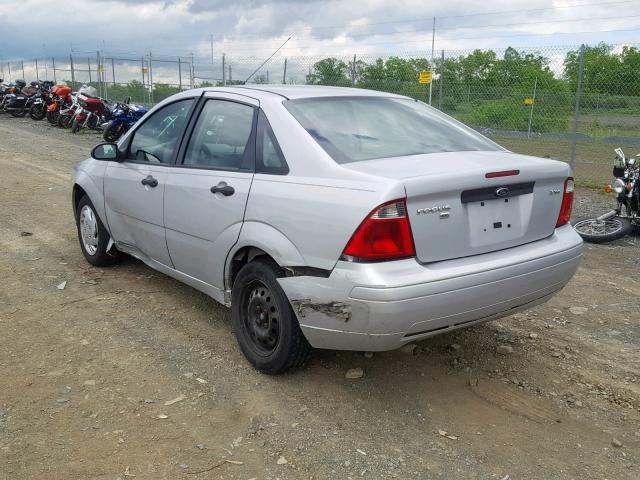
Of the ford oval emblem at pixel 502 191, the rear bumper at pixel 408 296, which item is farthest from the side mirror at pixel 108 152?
the ford oval emblem at pixel 502 191

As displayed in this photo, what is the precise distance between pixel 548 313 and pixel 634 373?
102 cm

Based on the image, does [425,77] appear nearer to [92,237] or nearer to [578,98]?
[578,98]

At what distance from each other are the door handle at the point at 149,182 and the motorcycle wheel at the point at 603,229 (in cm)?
483

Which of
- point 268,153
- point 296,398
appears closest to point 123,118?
point 268,153

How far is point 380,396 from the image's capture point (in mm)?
3572

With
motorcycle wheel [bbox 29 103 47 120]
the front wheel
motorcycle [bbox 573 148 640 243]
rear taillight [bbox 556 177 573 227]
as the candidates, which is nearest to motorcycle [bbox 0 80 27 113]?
the front wheel

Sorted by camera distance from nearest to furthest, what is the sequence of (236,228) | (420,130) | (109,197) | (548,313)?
(236,228) < (420,130) < (548,313) < (109,197)

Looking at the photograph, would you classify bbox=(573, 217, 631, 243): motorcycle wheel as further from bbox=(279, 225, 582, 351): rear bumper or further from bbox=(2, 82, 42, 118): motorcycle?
bbox=(2, 82, 42, 118): motorcycle

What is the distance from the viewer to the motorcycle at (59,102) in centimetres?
2019

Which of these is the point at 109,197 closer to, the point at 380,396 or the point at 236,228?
the point at 236,228

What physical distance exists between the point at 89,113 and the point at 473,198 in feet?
56.6

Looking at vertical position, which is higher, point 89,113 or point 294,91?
point 294,91

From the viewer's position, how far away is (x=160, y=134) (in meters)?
4.75

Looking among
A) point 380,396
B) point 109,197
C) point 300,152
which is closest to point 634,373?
point 380,396
